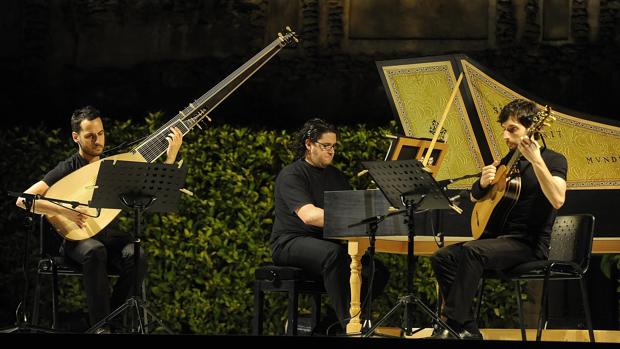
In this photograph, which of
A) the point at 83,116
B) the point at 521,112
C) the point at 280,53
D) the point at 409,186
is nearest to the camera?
the point at 409,186

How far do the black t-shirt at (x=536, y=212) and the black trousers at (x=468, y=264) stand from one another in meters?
0.07

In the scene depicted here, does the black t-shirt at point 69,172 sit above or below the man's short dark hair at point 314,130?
below

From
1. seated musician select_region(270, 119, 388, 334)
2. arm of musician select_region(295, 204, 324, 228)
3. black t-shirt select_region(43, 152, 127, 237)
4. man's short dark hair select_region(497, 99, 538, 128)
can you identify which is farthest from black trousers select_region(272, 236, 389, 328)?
man's short dark hair select_region(497, 99, 538, 128)

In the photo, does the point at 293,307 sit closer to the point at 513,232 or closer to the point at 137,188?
the point at 137,188

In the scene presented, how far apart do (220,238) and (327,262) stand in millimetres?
1803

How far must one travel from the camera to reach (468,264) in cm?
557

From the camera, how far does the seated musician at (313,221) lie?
5977 millimetres

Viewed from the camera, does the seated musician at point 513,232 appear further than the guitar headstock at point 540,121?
No

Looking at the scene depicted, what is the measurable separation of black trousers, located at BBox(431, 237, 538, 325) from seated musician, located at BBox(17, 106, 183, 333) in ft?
5.29

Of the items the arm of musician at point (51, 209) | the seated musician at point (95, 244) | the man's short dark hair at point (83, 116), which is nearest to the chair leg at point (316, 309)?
the seated musician at point (95, 244)

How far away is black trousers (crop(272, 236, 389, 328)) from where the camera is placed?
5.95 m

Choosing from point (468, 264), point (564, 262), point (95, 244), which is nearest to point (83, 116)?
point (95, 244)

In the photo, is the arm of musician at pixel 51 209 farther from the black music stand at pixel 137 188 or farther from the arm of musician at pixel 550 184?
the arm of musician at pixel 550 184

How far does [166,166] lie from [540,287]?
310 cm
